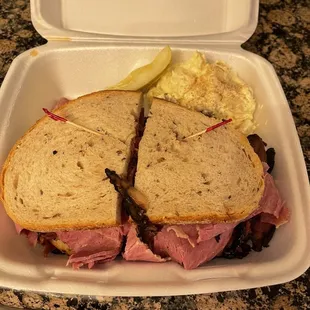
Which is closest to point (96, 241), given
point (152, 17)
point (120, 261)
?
point (120, 261)

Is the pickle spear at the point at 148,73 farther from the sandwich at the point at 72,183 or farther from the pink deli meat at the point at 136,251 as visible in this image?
the pink deli meat at the point at 136,251

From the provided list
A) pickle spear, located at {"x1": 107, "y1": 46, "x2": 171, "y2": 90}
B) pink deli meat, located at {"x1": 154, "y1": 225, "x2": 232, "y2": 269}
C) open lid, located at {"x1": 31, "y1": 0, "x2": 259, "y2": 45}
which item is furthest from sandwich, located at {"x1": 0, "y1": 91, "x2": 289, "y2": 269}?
open lid, located at {"x1": 31, "y1": 0, "x2": 259, "y2": 45}

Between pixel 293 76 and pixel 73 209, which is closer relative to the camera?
pixel 73 209

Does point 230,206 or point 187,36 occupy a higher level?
point 187,36

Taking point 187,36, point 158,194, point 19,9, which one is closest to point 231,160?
point 158,194

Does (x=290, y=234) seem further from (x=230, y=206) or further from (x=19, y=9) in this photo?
(x=19, y=9)

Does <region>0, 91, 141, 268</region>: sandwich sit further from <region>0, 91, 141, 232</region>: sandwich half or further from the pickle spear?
the pickle spear

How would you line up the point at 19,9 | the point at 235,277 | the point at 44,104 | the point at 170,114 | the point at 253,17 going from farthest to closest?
the point at 19,9
the point at 253,17
the point at 44,104
the point at 170,114
the point at 235,277
